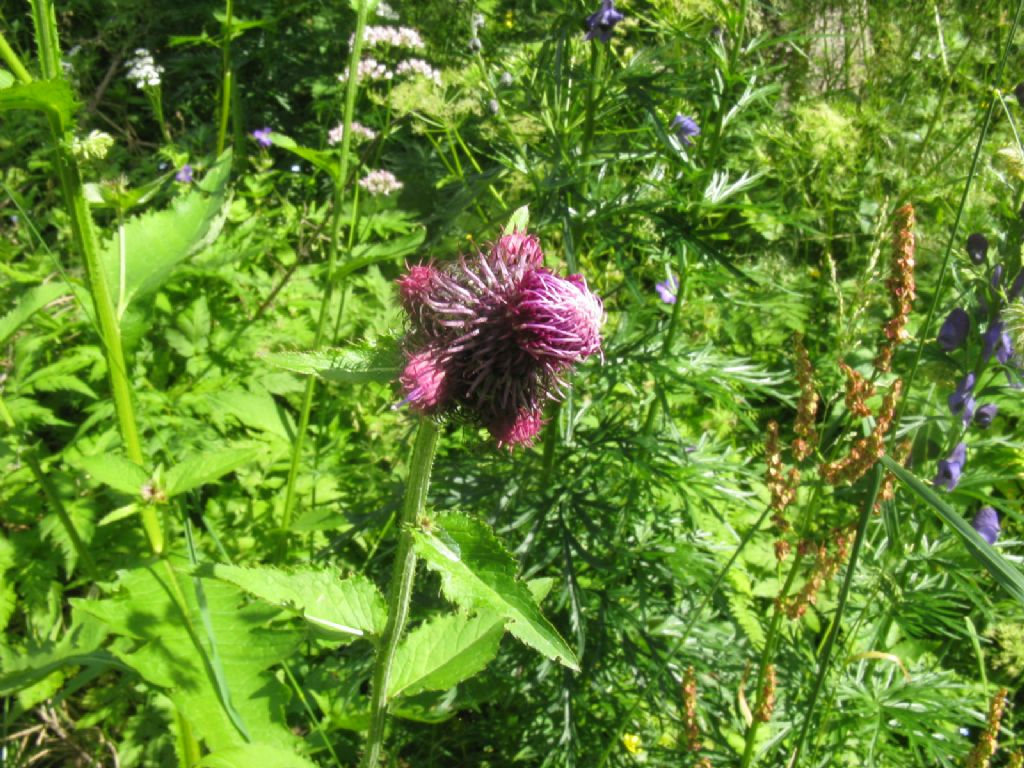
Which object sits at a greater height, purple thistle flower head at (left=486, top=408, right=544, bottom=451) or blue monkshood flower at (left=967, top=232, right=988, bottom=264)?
purple thistle flower head at (left=486, top=408, right=544, bottom=451)

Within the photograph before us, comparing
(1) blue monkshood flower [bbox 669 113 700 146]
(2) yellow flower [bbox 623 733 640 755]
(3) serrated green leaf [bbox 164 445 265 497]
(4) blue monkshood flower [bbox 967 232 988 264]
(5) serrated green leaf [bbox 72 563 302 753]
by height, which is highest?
(1) blue monkshood flower [bbox 669 113 700 146]

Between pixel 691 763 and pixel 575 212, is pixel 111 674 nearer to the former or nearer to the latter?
pixel 691 763

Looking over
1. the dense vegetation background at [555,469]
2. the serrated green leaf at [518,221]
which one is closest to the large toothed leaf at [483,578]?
the dense vegetation background at [555,469]

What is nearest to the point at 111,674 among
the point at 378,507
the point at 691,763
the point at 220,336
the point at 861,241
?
the point at 378,507

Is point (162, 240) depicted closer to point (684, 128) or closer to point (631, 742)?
point (684, 128)

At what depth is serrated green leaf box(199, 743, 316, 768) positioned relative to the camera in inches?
55.7

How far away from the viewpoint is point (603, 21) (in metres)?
2.36

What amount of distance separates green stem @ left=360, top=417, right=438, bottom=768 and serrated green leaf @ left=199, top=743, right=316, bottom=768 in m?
0.14

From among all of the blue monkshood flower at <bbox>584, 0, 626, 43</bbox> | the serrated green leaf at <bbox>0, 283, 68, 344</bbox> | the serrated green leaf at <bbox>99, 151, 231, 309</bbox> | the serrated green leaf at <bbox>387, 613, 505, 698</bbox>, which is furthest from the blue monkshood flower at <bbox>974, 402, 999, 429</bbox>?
the serrated green leaf at <bbox>0, 283, 68, 344</bbox>

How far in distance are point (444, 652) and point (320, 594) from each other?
278 millimetres

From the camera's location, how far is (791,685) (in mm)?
2449

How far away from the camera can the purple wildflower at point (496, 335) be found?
3.82 ft

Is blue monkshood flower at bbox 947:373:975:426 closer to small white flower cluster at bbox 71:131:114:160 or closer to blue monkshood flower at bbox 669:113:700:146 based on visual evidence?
blue monkshood flower at bbox 669:113:700:146

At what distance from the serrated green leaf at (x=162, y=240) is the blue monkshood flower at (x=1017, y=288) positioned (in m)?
2.13
